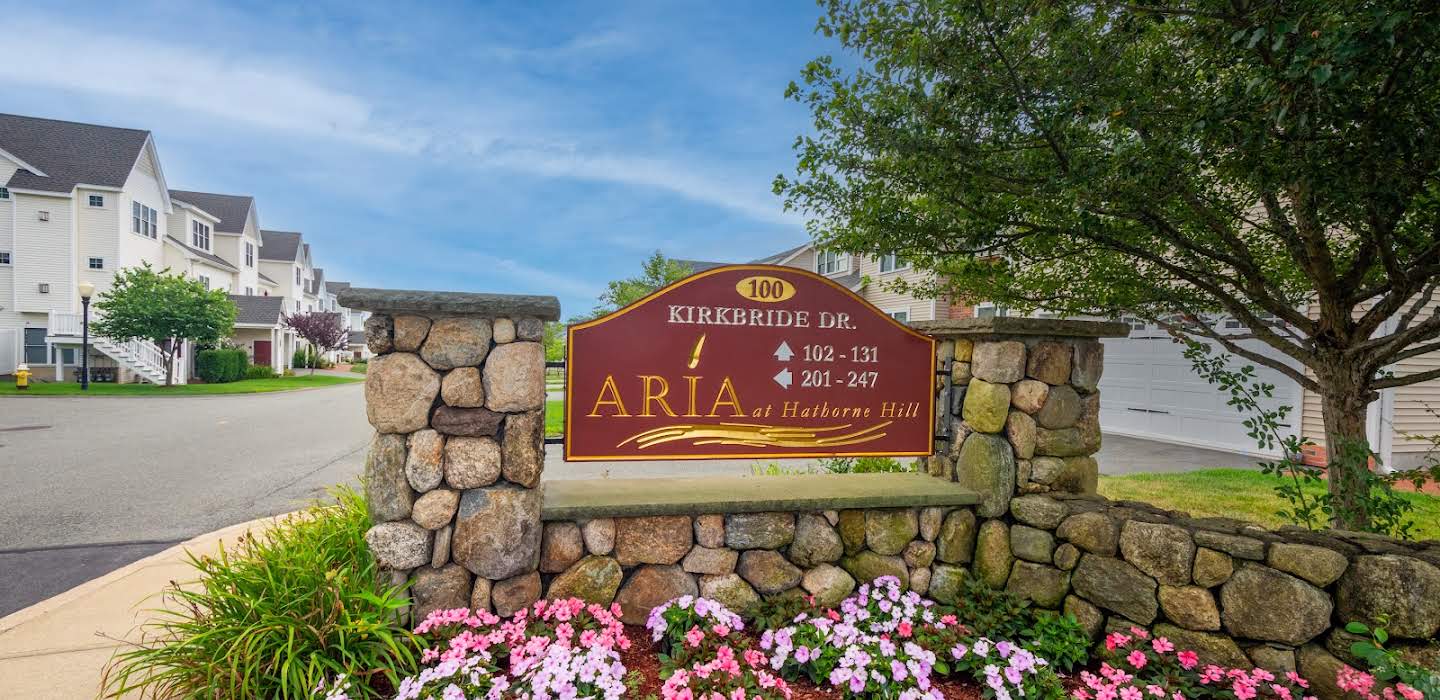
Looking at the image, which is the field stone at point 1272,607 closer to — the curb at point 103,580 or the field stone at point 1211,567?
the field stone at point 1211,567

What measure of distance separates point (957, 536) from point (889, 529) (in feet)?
1.27

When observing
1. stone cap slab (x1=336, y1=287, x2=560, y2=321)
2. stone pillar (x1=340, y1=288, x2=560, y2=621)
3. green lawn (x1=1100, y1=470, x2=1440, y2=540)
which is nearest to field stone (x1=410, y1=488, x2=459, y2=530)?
stone pillar (x1=340, y1=288, x2=560, y2=621)

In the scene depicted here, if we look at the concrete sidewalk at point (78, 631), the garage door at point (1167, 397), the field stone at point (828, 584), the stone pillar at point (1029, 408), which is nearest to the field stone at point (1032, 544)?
the stone pillar at point (1029, 408)

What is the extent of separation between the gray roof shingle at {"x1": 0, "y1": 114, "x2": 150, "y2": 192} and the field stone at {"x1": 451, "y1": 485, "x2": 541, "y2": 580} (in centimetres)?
2841

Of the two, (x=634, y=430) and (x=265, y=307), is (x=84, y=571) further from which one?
(x=265, y=307)

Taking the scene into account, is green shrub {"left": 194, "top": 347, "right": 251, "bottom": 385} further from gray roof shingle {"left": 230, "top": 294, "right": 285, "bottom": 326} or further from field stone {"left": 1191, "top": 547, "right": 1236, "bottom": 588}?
field stone {"left": 1191, "top": 547, "right": 1236, "bottom": 588}

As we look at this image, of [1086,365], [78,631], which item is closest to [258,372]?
[78,631]

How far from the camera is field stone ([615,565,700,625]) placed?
2984mm

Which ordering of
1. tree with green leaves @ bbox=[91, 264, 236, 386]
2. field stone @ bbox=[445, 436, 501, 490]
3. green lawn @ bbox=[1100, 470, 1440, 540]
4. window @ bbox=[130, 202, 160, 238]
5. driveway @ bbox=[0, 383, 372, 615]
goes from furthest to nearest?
window @ bbox=[130, 202, 160, 238], tree with green leaves @ bbox=[91, 264, 236, 386], green lawn @ bbox=[1100, 470, 1440, 540], driveway @ bbox=[0, 383, 372, 615], field stone @ bbox=[445, 436, 501, 490]

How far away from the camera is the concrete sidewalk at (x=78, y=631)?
2.69 m

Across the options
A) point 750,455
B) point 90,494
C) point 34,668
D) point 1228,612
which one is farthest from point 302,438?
point 1228,612

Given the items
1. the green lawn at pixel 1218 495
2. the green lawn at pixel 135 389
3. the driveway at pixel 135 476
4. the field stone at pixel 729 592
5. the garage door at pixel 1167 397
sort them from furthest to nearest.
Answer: the green lawn at pixel 135 389 → the garage door at pixel 1167 397 → the green lawn at pixel 1218 495 → the driveway at pixel 135 476 → the field stone at pixel 729 592

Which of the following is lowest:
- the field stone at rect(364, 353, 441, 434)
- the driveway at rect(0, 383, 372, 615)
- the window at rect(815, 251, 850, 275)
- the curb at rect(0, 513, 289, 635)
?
the driveway at rect(0, 383, 372, 615)

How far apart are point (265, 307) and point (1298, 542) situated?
119 ft
